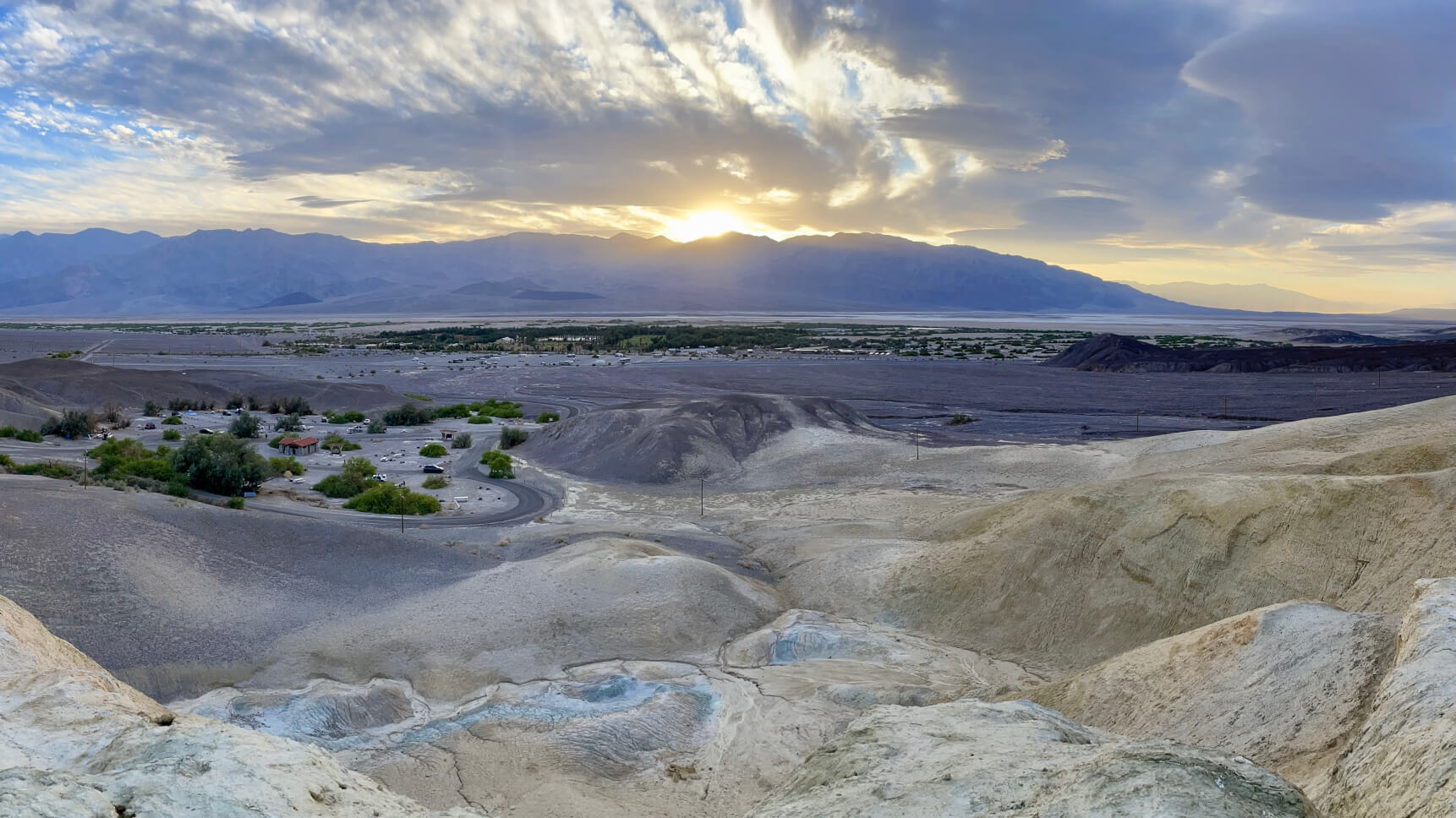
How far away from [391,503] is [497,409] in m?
32.0

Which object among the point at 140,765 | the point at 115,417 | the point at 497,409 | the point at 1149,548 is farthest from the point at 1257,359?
the point at 140,765

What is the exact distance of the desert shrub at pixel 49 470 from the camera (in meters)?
35.2

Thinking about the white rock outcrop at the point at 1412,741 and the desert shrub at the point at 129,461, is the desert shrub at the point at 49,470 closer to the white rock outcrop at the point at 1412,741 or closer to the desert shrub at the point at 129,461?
the desert shrub at the point at 129,461

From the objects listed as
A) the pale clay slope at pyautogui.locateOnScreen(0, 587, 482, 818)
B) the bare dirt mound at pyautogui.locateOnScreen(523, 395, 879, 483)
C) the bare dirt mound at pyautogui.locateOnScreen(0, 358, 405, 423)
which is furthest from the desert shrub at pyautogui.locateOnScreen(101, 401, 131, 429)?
the pale clay slope at pyautogui.locateOnScreen(0, 587, 482, 818)

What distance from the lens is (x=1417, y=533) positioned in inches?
690

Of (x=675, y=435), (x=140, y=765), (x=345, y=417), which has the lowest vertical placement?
(x=345, y=417)

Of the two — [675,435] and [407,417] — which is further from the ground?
[675,435]

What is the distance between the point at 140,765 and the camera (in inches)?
369

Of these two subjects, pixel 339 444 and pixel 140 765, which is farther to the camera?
pixel 339 444

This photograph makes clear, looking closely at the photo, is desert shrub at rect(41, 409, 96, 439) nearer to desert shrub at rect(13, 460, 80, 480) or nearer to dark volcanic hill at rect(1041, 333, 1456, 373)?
desert shrub at rect(13, 460, 80, 480)

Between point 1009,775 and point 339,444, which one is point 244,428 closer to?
point 339,444

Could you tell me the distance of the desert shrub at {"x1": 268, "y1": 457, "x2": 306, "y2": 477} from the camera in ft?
140

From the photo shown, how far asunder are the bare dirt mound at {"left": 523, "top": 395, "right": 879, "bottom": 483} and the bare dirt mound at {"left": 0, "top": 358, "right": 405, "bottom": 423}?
29707 mm

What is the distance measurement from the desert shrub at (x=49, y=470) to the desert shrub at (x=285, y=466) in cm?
775
